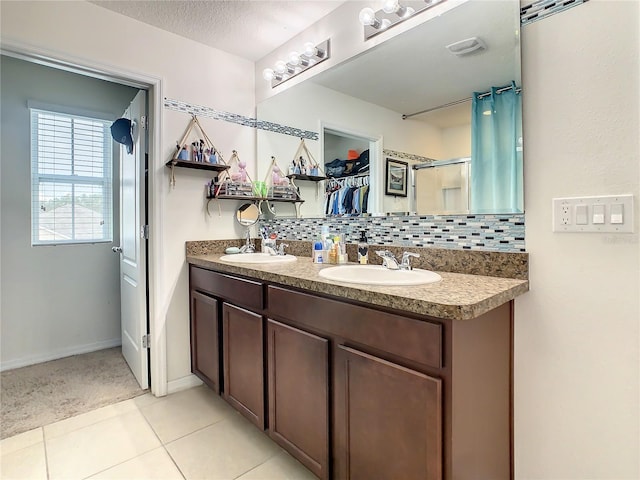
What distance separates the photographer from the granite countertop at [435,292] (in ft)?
2.94

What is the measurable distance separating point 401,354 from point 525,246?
646 millimetres

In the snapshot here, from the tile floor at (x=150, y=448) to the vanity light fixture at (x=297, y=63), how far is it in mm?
2110

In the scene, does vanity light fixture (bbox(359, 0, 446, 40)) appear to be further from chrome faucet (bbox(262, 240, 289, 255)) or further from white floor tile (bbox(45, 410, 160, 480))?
white floor tile (bbox(45, 410, 160, 480))

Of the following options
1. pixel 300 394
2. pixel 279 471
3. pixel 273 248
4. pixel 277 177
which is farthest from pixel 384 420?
pixel 277 177

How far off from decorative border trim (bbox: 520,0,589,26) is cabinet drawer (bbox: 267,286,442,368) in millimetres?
1140

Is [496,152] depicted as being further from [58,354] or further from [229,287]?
[58,354]

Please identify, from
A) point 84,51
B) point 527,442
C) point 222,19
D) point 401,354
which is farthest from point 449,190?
point 84,51

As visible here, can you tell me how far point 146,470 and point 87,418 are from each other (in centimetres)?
67

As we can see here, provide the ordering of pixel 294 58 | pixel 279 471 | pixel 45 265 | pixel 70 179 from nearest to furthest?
pixel 279 471, pixel 294 58, pixel 45 265, pixel 70 179

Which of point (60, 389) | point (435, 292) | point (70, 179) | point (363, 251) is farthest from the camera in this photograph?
point (70, 179)

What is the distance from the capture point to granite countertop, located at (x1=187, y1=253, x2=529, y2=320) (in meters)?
0.90

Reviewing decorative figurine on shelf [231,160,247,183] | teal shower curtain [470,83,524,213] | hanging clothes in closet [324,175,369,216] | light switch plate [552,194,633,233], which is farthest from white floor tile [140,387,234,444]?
light switch plate [552,194,633,233]

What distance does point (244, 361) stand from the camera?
5.53 feet

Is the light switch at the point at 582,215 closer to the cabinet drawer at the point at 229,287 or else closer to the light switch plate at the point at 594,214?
the light switch plate at the point at 594,214
